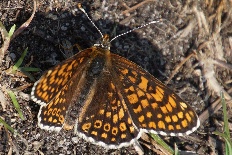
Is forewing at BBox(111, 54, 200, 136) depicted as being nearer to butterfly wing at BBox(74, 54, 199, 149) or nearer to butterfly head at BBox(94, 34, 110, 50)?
butterfly wing at BBox(74, 54, 199, 149)

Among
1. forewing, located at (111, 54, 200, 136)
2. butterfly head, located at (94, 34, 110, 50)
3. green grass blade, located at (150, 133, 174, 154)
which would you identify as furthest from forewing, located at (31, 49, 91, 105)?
green grass blade, located at (150, 133, 174, 154)

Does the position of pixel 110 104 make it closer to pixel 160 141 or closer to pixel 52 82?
pixel 52 82

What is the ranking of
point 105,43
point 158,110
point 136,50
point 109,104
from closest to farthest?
point 158,110, point 109,104, point 105,43, point 136,50

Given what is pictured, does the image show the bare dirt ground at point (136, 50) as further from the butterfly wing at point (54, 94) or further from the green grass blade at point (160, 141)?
the butterfly wing at point (54, 94)

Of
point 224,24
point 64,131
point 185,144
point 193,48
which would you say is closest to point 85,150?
point 64,131

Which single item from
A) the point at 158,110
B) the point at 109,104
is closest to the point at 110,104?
the point at 109,104

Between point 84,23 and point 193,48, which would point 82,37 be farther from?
point 193,48

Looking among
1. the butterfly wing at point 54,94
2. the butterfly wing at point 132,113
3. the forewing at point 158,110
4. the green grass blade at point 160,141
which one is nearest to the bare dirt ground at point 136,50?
the green grass blade at point 160,141
